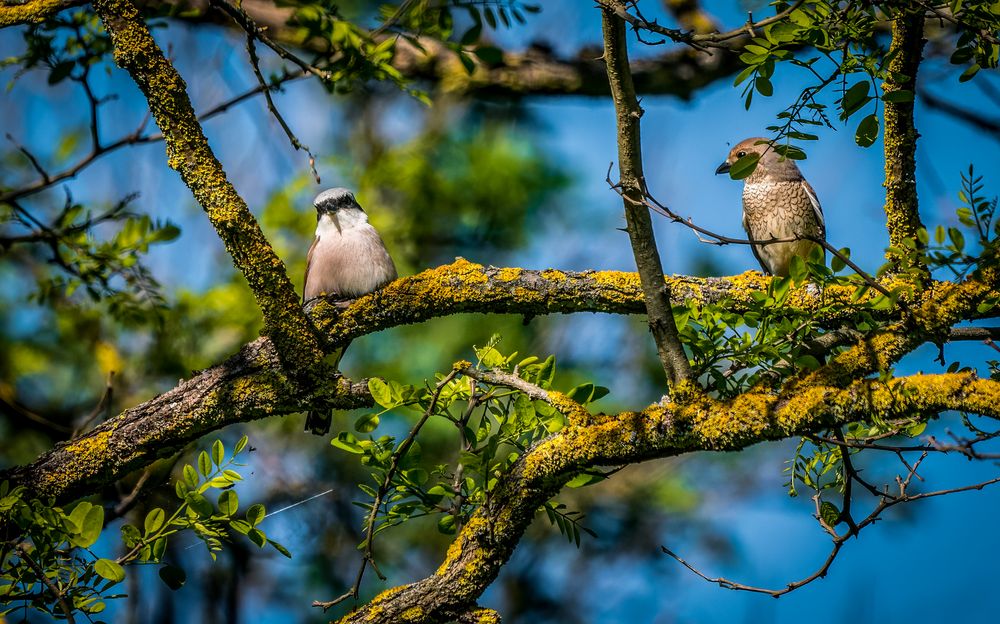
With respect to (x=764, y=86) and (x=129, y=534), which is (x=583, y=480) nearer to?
(x=764, y=86)

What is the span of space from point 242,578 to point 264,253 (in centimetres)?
578

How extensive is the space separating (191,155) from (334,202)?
91.2 inches

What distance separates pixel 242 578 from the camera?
7.79m

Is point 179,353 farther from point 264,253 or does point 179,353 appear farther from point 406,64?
point 264,253

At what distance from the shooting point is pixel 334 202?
5102mm

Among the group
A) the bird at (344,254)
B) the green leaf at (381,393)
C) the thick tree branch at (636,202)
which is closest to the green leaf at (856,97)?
the thick tree branch at (636,202)

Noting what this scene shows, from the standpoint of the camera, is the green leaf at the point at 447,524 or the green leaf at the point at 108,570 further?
the green leaf at the point at 447,524

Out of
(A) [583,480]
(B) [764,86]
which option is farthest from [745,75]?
(A) [583,480]

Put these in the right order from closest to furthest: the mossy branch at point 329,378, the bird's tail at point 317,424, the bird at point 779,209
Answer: the mossy branch at point 329,378
the bird's tail at point 317,424
the bird at point 779,209

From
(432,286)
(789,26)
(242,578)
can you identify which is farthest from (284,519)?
(789,26)

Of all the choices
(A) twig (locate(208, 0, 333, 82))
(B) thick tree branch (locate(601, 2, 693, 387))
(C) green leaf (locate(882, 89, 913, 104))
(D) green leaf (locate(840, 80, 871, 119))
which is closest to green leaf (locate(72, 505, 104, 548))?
(A) twig (locate(208, 0, 333, 82))

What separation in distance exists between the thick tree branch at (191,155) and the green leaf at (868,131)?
1.82 meters

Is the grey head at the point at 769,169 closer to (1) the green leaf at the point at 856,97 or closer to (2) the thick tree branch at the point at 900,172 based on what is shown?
(2) the thick tree branch at the point at 900,172

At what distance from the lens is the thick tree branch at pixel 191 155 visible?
9.00 ft
